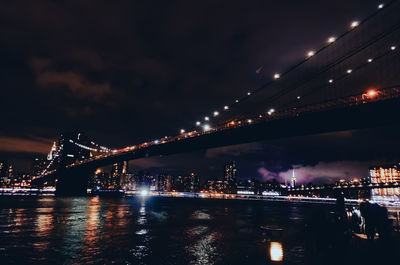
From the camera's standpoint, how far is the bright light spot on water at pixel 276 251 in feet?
27.6

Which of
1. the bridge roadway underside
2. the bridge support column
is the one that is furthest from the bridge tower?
the bridge roadway underside

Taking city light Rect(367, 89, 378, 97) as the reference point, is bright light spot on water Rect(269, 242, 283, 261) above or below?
below

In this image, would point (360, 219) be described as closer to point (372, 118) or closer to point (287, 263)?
point (287, 263)

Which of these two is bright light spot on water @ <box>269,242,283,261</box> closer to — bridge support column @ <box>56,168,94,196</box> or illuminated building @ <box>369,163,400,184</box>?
bridge support column @ <box>56,168,94,196</box>

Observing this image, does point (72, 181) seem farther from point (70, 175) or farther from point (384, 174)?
point (384, 174)

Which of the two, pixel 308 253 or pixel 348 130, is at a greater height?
pixel 348 130

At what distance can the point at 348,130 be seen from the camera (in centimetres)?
3356

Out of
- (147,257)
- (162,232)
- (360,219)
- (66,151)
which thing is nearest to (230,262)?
(147,257)

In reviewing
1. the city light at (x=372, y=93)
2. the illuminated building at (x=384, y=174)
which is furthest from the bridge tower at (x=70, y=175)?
the illuminated building at (x=384, y=174)

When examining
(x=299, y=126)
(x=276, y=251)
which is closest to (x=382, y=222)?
(x=276, y=251)

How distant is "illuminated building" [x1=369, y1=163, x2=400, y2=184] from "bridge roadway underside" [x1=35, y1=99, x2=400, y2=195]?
520 ft

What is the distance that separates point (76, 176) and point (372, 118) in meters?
66.3

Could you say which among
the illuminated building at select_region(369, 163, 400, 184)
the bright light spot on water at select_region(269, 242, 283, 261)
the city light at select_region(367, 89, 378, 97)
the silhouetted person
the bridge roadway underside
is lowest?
the bright light spot on water at select_region(269, 242, 283, 261)

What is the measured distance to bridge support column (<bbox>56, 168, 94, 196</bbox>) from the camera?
64.9 m
